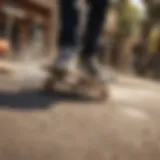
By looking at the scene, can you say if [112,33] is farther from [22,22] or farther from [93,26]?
[93,26]

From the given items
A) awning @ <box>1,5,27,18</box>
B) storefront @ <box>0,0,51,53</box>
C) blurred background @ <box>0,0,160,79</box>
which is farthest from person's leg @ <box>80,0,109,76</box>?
awning @ <box>1,5,27,18</box>

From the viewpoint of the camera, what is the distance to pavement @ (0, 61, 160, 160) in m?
0.84

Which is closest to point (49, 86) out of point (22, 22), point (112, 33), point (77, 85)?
point (77, 85)

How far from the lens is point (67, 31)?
1.54 m

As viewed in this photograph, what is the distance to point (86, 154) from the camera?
0.84 m

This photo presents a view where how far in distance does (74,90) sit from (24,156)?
2.72ft

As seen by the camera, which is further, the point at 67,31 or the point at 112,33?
the point at 112,33

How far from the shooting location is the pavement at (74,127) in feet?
2.75

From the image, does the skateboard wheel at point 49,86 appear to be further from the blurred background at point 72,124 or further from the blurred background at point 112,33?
the blurred background at point 112,33

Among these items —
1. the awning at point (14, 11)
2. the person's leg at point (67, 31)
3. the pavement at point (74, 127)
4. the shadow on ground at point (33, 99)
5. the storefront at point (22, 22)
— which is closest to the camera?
the pavement at point (74, 127)

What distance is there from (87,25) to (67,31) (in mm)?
128

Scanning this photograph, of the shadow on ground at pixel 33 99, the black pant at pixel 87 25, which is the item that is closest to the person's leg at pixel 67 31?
the black pant at pixel 87 25

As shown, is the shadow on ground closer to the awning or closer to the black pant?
the black pant

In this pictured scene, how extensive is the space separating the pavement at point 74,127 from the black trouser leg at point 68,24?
0.68ft
